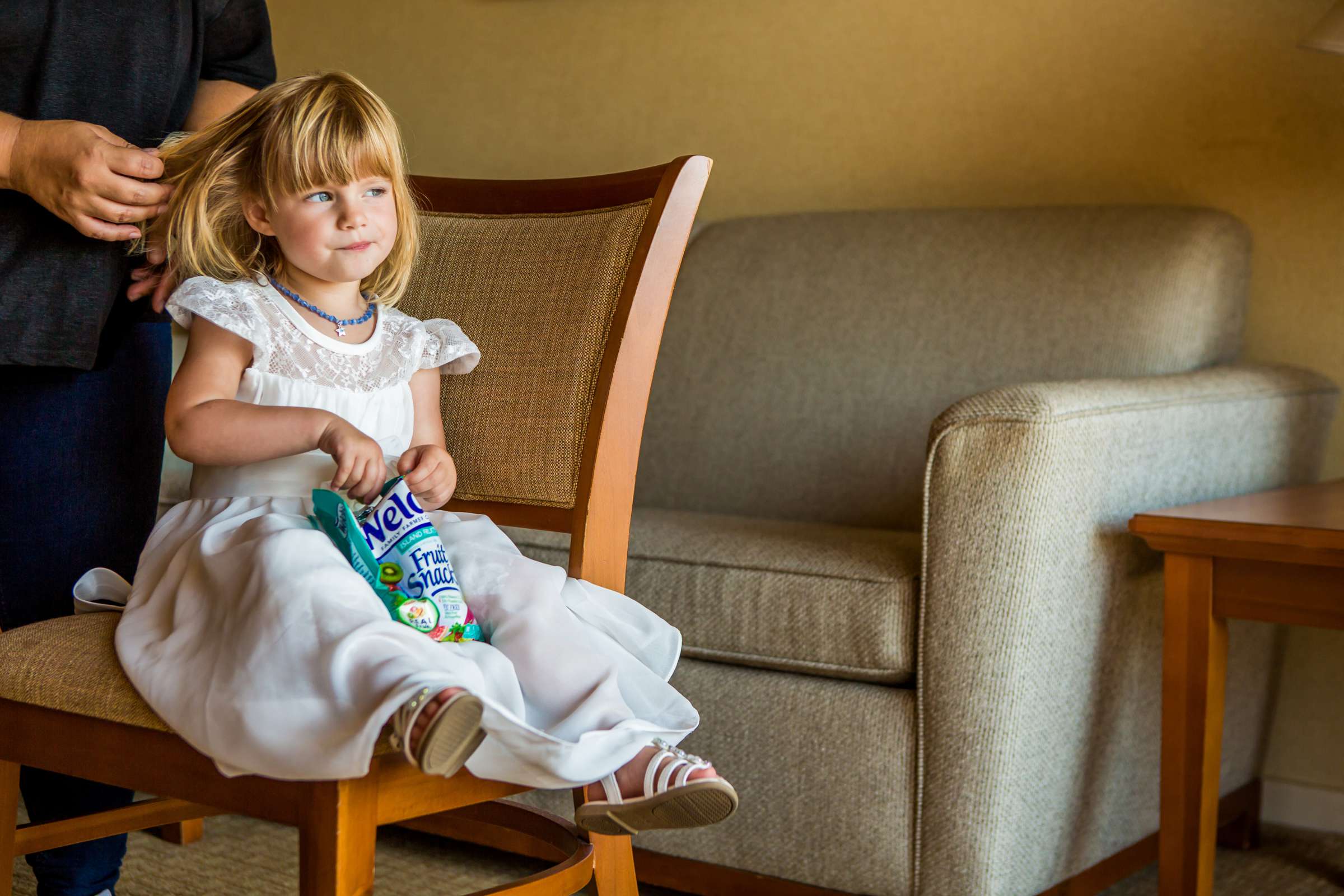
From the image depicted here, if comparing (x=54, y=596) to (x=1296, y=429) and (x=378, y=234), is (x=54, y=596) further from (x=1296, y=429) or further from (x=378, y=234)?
(x=1296, y=429)

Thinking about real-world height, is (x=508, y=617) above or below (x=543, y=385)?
below

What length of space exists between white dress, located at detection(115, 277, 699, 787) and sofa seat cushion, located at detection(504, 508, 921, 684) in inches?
16.8

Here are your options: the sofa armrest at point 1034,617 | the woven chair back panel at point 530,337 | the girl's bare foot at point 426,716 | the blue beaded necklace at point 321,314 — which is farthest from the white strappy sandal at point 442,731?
the sofa armrest at point 1034,617

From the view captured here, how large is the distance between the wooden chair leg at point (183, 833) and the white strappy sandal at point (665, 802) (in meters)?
1.08

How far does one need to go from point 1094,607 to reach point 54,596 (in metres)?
1.08

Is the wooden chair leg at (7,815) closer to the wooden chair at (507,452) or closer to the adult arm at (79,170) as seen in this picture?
the wooden chair at (507,452)

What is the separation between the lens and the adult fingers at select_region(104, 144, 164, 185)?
3.54 ft

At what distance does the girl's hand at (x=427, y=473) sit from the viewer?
103cm

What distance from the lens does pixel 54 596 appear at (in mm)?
1227

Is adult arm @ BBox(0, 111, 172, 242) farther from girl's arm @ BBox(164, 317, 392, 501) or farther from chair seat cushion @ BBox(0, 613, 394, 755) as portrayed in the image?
chair seat cushion @ BBox(0, 613, 394, 755)

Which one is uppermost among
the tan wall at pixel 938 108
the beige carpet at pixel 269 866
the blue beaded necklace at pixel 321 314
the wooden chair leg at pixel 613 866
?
the tan wall at pixel 938 108

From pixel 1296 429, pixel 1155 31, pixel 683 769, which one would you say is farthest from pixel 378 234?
pixel 1155 31

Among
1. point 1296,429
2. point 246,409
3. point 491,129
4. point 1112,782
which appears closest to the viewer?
point 246,409

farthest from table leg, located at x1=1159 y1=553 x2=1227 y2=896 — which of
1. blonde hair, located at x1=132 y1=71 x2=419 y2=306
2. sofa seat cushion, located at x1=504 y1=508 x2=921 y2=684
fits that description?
blonde hair, located at x1=132 y1=71 x2=419 y2=306
